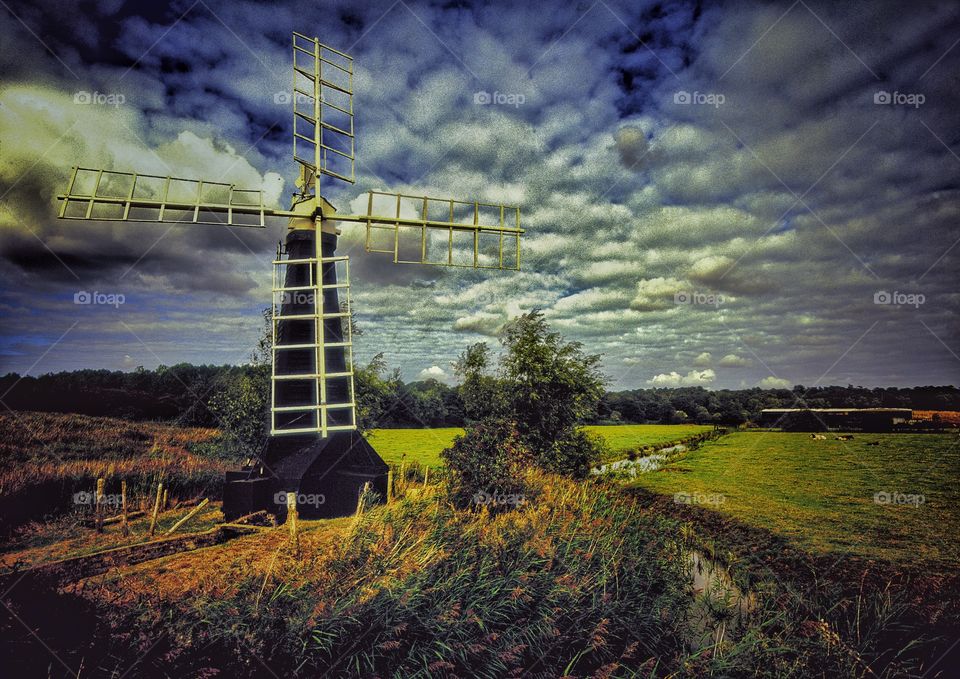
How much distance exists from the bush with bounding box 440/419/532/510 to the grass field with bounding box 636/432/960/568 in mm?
6051

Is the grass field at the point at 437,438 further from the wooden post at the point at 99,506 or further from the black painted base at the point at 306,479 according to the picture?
the wooden post at the point at 99,506

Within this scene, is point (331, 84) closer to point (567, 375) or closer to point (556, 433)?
point (567, 375)

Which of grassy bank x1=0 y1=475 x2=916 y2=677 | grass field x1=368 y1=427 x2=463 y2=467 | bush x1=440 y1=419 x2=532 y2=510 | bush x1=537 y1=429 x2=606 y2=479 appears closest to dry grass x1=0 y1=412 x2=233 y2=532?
grassy bank x1=0 y1=475 x2=916 y2=677

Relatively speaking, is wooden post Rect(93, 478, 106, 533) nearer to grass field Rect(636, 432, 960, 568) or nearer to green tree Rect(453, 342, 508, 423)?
green tree Rect(453, 342, 508, 423)

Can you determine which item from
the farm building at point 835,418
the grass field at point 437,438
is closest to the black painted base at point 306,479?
the grass field at point 437,438

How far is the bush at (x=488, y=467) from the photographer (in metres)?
12.4

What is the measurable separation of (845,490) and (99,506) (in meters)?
19.9

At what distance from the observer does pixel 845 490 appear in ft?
42.8

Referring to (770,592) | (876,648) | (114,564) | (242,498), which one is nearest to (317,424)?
(242,498)

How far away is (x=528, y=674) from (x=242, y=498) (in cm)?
833

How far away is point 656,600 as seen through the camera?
1022cm

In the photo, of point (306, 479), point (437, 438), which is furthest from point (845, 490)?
point (437, 438)

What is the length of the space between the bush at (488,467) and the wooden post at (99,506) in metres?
8.28

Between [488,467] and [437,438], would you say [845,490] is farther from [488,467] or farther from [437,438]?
[437,438]
